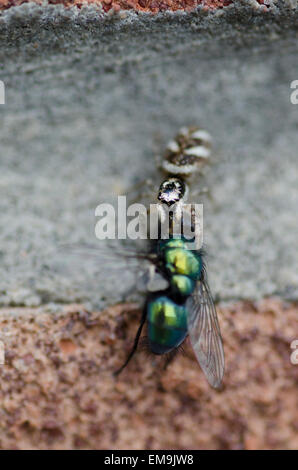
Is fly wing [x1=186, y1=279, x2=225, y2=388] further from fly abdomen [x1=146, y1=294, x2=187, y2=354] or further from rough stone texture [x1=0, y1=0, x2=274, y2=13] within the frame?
rough stone texture [x1=0, y1=0, x2=274, y2=13]

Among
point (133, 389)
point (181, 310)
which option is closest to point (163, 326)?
point (181, 310)

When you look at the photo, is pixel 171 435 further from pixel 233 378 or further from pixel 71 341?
pixel 71 341

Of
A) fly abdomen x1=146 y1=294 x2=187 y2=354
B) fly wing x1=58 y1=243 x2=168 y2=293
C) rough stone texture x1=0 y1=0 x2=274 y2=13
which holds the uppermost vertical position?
rough stone texture x1=0 y1=0 x2=274 y2=13

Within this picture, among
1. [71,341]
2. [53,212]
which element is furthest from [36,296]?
[53,212]

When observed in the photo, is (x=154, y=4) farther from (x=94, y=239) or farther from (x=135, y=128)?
(x=94, y=239)

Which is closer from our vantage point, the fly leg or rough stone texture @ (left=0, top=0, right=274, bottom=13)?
rough stone texture @ (left=0, top=0, right=274, bottom=13)

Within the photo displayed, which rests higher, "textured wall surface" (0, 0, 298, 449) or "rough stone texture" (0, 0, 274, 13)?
"rough stone texture" (0, 0, 274, 13)

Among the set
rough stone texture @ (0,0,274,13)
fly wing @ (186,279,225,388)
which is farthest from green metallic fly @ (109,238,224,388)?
rough stone texture @ (0,0,274,13)

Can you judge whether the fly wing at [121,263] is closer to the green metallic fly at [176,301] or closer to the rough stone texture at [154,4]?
the green metallic fly at [176,301]
